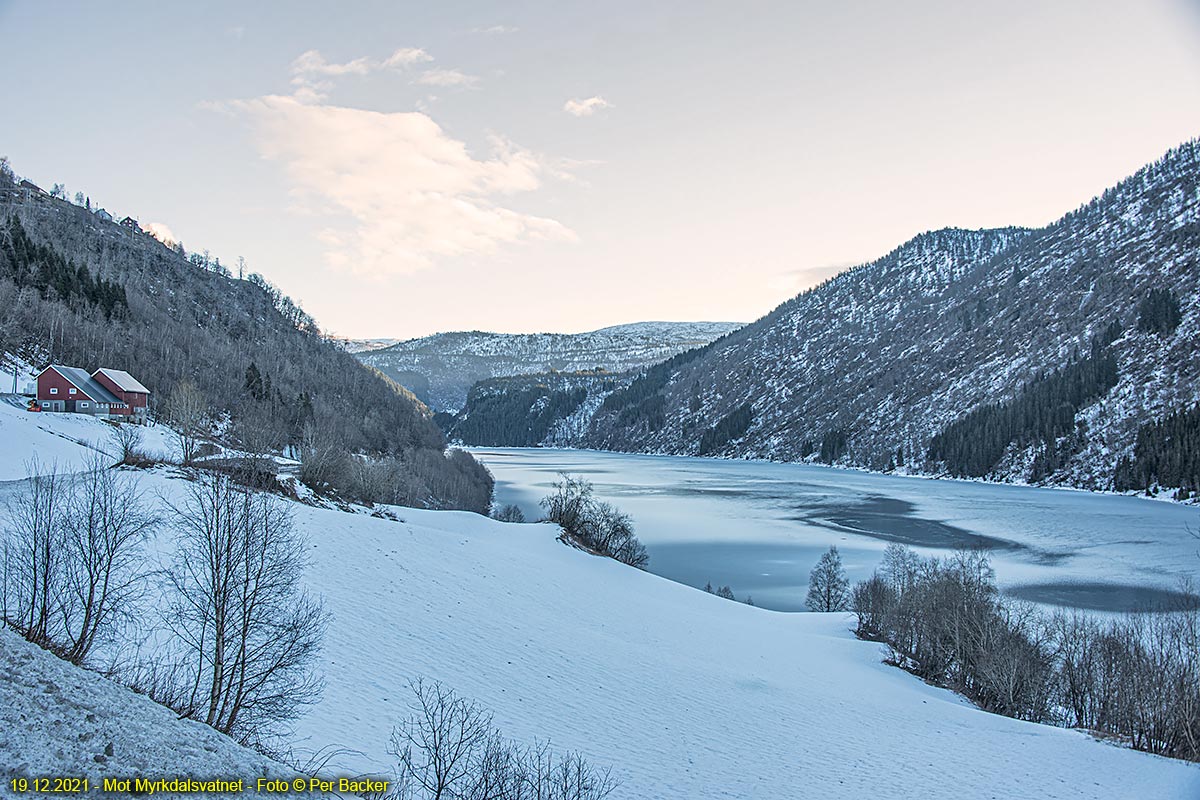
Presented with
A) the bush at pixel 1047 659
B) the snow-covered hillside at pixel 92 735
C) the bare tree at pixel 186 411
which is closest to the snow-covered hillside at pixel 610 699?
the snow-covered hillside at pixel 92 735

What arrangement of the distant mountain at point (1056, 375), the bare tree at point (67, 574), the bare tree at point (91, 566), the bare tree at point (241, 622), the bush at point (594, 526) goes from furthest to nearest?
the distant mountain at point (1056, 375)
the bush at point (594, 526)
the bare tree at point (91, 566)
the bare tree at point (241, 622)
the bare tree at point (67, 574)

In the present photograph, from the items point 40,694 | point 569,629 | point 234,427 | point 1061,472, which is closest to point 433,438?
point 234,427

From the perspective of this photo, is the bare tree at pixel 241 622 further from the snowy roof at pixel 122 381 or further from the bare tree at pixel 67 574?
the snowy roof at pixel 122 381

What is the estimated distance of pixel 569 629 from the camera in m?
22.0

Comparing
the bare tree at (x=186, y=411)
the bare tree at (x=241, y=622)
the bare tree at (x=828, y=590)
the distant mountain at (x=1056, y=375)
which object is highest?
the distant mountain at (x=1056, y=375)

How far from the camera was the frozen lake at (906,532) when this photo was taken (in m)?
39.9

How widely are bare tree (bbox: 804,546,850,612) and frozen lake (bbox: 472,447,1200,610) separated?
46.3 inches

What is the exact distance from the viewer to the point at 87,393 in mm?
50156

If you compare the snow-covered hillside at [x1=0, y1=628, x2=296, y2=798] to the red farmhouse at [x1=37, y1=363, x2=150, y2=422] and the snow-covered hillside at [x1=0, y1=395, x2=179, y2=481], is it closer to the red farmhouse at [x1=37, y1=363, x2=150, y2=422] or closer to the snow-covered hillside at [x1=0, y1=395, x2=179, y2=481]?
the snow-covered hillside at [x1=0, y1=395, x2=179, y2=481]

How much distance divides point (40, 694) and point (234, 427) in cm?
7353

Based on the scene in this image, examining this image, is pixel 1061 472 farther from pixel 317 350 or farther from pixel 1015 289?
pixel 317 350

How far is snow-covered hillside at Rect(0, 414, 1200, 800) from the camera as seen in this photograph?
22.6 ft

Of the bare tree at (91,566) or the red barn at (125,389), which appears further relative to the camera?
the red barn at (125,389)

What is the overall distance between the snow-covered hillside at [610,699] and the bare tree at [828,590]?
33.8ft
